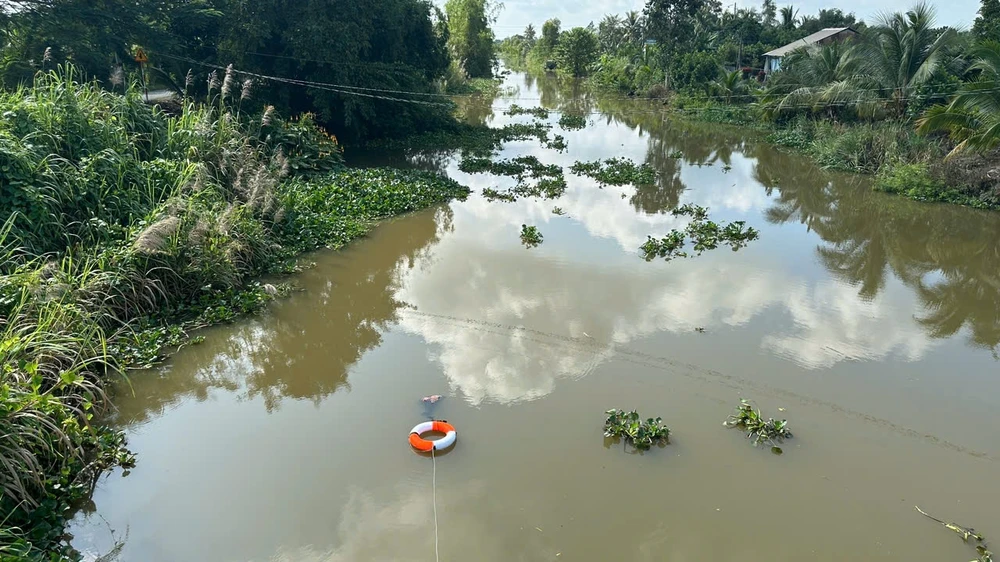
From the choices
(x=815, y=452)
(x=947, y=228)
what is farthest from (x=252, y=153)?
(x=947, y=228)

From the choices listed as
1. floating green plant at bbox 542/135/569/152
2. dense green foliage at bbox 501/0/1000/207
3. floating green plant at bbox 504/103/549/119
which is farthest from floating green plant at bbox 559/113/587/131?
dense green foliage at bbox 501/0/1000/207

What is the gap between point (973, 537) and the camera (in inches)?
158

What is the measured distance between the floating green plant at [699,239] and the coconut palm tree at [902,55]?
28.3 feet

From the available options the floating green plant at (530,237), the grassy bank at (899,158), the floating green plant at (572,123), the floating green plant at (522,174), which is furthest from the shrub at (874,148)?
the floating green plant at (530,237)

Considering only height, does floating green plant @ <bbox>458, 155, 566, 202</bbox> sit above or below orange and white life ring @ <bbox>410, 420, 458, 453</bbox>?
above

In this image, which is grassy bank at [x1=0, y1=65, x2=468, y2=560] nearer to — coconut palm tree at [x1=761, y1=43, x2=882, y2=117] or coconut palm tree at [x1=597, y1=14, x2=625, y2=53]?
coconut palm tree at [x1=761, y1=43, x2=882, y2=117]

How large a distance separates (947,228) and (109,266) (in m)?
13.8

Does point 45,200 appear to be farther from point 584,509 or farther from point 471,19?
→ point 471,19

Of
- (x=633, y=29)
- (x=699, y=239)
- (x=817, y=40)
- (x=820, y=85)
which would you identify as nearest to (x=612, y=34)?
(x=633, y=29)

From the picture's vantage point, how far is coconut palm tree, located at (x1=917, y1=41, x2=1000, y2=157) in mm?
10969

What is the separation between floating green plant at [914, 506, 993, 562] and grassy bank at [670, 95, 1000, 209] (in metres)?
10.8

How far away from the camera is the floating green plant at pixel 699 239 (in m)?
9.38

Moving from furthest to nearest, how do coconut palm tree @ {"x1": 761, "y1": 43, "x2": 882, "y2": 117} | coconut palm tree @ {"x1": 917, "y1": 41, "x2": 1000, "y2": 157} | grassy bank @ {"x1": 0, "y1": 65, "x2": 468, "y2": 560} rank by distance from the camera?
coconut palm tree @ {"x1": 761, "y1": 43, "x2": 882, "y2": 117} → coconut palm tree @ {"x1": 917, "y1": 41, "x2": 1000, "y2": 157} → grassy bank @ {"x1": 0, "y1": 65, "x2": 468, "y2": 560}

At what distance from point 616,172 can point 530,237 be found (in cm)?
601
